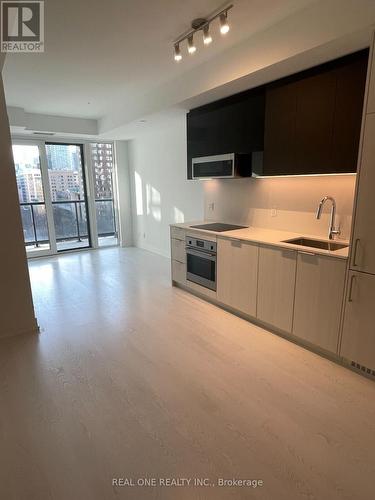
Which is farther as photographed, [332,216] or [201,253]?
[201,253]

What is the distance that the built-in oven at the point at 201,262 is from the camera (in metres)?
3.59

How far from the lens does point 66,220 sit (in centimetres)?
669

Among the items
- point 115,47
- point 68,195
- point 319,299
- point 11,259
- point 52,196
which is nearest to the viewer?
point 319,299

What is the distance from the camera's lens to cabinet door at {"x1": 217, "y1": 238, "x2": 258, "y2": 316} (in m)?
3.05

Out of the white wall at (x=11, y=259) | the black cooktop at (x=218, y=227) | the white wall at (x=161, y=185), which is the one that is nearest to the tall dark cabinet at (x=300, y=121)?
the black cooktop at (x=218, y=227)

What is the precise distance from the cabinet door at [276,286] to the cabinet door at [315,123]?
818 millimetres

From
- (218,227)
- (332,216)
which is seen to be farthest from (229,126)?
(332,216)

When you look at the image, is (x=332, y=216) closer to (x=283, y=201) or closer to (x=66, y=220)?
(x=283, y=201)

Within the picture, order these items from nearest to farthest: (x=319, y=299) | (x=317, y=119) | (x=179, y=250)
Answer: (x=319, y=299), (x=317, y=119), (x=179, y=250)

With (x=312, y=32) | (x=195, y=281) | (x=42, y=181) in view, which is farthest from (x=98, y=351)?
(x=42, y=181)

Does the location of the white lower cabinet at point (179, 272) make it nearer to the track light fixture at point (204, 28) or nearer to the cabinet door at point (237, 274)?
the cabinet door at point (237, 274)

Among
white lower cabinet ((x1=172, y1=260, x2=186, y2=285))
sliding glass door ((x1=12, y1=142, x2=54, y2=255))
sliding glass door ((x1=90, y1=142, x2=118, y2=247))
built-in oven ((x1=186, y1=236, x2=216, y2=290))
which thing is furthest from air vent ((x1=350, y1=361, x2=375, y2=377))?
sliding glass door ((x1=90, y1=142, x2=118, y2=247))

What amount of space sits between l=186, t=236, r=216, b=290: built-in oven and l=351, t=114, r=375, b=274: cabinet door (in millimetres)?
1635

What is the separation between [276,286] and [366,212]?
1033 mm
